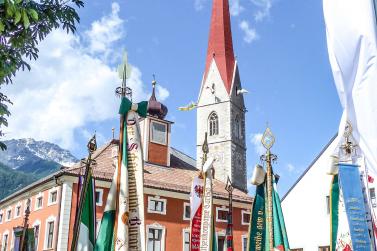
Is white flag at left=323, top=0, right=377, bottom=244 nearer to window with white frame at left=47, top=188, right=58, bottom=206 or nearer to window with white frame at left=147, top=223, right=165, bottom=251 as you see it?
window with white frame at left=147, top=223, right=165, bottom=251

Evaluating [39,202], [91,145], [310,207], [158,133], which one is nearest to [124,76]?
[91,145]

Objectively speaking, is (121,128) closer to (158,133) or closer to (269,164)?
(269,164)

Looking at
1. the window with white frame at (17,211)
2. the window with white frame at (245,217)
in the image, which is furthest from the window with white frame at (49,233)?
the window with white frame at (245,217)

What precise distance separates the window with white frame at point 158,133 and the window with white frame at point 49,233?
12.1m

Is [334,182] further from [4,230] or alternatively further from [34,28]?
[4,230]

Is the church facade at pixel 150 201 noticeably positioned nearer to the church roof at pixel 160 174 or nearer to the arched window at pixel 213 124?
the church roof at pixel 160 174

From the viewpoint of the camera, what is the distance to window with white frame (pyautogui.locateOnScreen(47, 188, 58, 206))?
112ft

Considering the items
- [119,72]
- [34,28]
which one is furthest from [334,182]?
[34,28]

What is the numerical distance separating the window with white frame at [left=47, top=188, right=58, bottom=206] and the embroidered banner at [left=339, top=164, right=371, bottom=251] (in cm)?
2768

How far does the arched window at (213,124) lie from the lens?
64.9m

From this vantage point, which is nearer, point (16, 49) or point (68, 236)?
point (16, 49)

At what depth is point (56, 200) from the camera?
111 feet

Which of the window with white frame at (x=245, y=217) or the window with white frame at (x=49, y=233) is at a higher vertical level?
the window with white frame at (x=245, y=217)

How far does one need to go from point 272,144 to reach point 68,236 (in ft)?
71.9
